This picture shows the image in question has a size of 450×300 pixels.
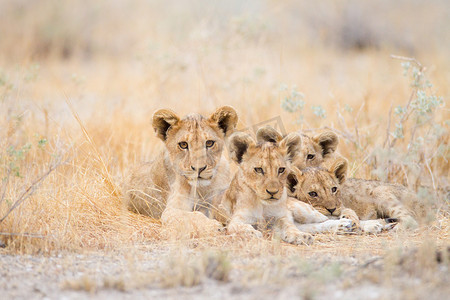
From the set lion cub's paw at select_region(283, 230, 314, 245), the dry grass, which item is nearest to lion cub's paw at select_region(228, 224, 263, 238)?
the dry grass

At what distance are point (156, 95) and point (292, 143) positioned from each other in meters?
5.89

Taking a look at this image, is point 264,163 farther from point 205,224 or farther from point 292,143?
point 205,224

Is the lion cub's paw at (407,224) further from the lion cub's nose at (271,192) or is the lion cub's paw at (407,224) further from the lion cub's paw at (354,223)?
the lion cub's nose at (271,192)

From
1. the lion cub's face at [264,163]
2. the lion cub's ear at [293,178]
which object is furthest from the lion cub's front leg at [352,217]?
the lion cub's face at [264,163]

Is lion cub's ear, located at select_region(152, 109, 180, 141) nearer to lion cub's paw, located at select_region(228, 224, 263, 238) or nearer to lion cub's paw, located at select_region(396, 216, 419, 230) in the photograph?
lion cub's paw, located at select_region(228, 224, 263, 238)

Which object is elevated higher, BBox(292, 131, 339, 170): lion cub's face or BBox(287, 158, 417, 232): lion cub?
BBox(292, 131, 339, 170): lion cub's face

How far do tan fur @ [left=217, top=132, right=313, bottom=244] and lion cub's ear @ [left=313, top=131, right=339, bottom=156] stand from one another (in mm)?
935

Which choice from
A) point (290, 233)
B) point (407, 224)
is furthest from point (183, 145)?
point (407, 224)

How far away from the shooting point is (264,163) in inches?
197

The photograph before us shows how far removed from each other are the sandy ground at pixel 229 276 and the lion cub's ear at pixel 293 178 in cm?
141

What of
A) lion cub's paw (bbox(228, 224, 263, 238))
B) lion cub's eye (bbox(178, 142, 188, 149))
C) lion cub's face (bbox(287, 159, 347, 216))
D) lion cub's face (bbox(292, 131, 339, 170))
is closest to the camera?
lion cub's paw (bbox(228, 224, 263, 238))

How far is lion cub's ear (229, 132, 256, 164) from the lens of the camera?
17.1 ft

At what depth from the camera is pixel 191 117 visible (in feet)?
18.5

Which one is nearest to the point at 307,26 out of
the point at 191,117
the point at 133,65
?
the point at 133,65
